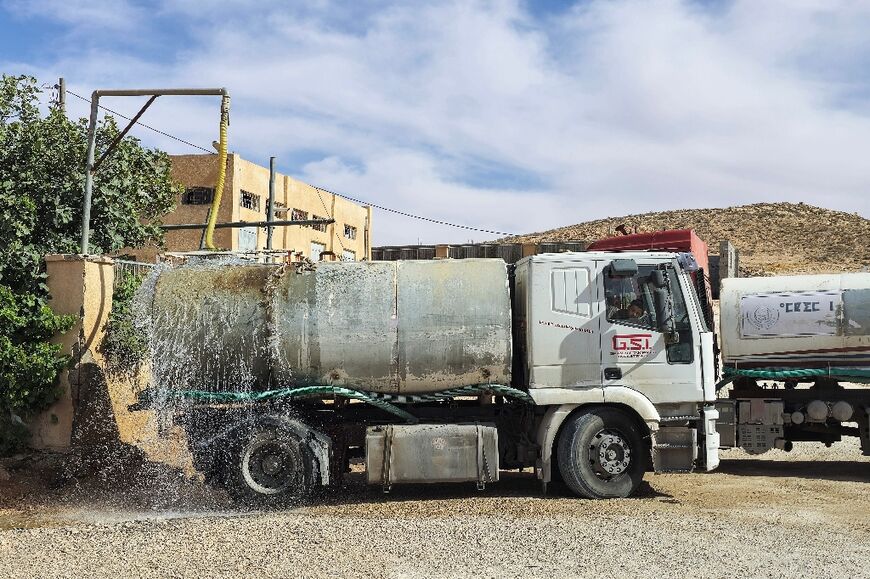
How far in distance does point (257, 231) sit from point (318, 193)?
493 cm

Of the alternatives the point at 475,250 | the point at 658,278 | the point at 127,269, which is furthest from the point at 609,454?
the point at 475,250

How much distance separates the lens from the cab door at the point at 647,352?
36.0ft

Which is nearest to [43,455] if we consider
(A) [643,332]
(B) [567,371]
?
(B) [567,371]

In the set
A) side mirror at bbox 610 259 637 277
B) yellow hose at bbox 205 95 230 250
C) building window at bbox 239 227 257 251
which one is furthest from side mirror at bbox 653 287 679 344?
building window at bbox 239 227 257 251

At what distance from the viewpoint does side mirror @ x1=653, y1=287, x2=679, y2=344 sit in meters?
11.0

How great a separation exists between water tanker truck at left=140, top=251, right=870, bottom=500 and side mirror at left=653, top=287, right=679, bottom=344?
0.06 ft

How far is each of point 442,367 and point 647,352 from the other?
8.08ft

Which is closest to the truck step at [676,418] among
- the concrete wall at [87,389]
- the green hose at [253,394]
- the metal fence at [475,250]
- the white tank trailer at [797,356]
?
the white tank trailer at [797,356]

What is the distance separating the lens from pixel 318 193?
3644cm

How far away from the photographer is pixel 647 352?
1100 centimetres

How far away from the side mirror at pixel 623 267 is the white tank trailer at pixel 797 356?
315 cm

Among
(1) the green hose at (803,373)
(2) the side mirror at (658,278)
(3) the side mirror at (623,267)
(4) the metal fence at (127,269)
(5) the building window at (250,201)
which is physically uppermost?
(5) the building window at (250,201)

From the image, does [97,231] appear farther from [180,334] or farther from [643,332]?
[643,332]

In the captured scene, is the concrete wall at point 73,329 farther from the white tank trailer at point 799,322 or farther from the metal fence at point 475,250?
the metal fence at point 475,250
